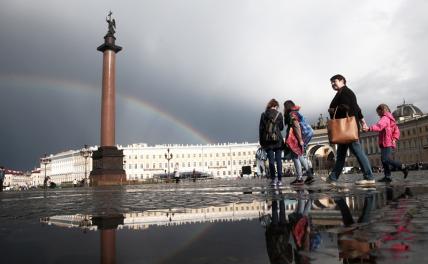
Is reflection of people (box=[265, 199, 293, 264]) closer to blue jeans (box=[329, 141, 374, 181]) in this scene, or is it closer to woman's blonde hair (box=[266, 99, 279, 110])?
blue jeans (box=[329, 141, 374, 181])

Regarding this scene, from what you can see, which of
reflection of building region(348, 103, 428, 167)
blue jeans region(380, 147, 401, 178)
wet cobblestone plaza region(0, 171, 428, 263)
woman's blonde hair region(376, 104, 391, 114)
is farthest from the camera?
reflection of building region(348, 103, 428, 167)

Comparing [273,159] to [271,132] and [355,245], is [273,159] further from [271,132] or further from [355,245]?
[355,245]

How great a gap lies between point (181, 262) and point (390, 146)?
9469mm

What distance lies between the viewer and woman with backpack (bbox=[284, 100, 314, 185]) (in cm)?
990

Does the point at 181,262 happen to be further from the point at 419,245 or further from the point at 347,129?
the point at 347,129

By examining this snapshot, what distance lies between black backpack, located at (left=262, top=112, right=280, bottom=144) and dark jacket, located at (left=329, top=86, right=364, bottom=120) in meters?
2.21

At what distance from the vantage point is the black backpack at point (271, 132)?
9.97 meters

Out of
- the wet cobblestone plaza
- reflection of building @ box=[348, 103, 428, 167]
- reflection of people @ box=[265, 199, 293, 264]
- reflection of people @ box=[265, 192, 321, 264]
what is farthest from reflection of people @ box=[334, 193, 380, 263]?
reflection of building @ box=[348, 103, 428, 167]

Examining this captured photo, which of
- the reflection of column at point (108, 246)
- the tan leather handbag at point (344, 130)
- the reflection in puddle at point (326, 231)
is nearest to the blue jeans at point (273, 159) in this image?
the tan leather handbag at point (344, 130)

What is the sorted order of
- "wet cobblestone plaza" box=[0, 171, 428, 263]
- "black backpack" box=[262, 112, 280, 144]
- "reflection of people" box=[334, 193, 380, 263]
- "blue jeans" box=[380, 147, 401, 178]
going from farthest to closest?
"black backpack" box=[262, 112, 280, 144] → "blue jeans" box=[380, 147, 401, 178] → "wet cobblestone plaza" box=[0, 171, 428, 263] → "reflection of people" box=[334, 193, 380, 263]

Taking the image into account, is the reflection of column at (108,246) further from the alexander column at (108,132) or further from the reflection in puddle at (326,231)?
the alexander column at (108,132)

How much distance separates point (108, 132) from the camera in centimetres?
3212

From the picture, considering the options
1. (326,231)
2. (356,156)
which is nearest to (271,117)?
(356,156)

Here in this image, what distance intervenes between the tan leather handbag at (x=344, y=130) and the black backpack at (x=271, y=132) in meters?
2.32
